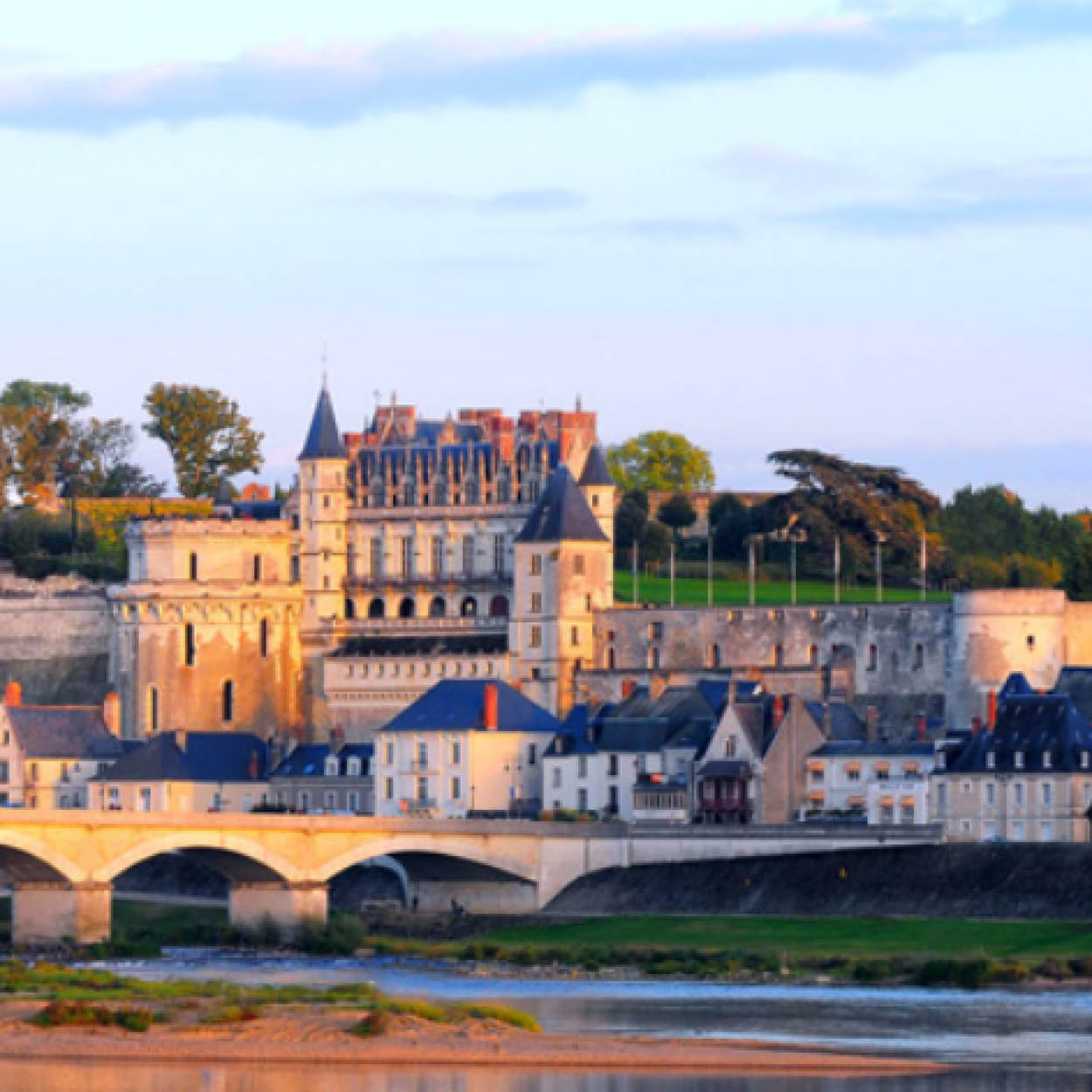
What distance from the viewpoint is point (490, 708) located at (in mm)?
102375

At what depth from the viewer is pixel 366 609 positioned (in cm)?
11825

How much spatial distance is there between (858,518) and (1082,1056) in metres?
68.9

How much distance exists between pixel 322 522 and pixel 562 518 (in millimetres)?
9865

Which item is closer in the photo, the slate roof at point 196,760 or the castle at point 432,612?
the slate roof at point 196,760

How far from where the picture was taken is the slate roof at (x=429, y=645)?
113 metres

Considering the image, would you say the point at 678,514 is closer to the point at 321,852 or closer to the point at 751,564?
the point at 751,564

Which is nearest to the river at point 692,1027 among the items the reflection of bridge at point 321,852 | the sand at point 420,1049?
the sand at point 420,1049

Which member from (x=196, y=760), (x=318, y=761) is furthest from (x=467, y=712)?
(x=196, y=760)

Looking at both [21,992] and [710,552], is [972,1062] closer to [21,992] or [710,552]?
[21,992]

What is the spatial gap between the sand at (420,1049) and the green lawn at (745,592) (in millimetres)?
59540

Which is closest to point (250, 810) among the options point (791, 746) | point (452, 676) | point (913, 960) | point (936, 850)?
point (452, 676)

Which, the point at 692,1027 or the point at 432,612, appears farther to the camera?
the point at 432,612

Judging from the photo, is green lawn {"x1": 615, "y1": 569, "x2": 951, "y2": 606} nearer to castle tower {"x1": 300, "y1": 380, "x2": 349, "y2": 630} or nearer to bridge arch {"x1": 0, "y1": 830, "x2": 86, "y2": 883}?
castle tower {"x1": 300, "y1": 380, "x2": 349, "y2": 630}

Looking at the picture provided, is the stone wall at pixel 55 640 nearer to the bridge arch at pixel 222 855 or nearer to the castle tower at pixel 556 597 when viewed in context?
the castle tower at pixel 556 597
